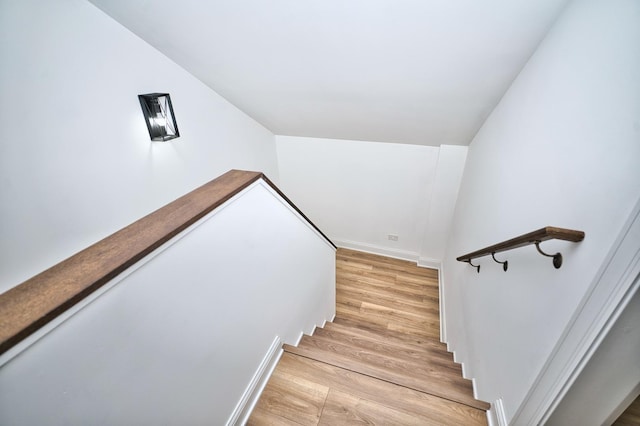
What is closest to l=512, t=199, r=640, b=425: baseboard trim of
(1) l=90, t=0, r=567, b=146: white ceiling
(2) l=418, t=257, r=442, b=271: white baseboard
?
(1) l=90, t=0, r=567, b=146: white ceiling

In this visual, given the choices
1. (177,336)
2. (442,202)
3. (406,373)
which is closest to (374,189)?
(442,202)

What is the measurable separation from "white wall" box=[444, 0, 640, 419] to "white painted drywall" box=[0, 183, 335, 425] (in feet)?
4.10

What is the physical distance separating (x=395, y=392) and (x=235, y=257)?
45.5 inches

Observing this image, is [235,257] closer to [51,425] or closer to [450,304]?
[51,425]

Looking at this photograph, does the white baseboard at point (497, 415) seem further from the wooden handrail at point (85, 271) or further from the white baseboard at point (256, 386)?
the wooden handrail at point (85, 271)

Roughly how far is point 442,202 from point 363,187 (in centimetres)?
108

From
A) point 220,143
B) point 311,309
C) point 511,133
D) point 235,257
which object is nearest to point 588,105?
point 511,133

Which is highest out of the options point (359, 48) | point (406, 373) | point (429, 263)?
point (359, 48)

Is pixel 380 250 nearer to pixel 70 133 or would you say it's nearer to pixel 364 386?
pixel 364 386

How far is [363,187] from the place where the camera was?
12.1 ft

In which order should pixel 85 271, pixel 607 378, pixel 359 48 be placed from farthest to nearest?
1. pixel 359 48
2. pixel 607 378
3. pixel 85 271

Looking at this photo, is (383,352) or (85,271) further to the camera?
(383,352)

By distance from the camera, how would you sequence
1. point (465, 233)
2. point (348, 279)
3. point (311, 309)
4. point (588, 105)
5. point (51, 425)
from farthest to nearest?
point (348, 279) < point (465, 233) < point (311, 309) < point (588, 105) < point (51, 425)

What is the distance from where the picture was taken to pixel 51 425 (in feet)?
1.89
